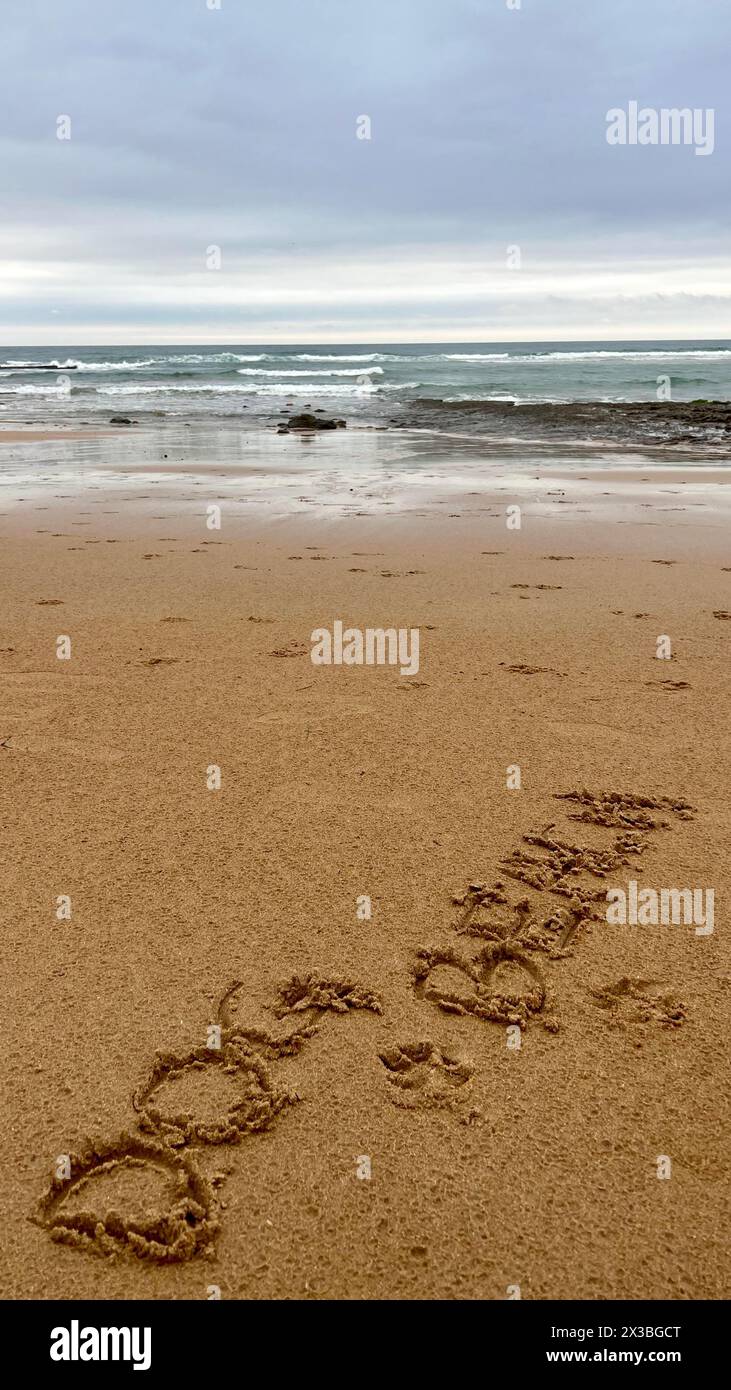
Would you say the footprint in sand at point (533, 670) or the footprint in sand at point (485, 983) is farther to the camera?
the footprint in sand at point (533, 670)

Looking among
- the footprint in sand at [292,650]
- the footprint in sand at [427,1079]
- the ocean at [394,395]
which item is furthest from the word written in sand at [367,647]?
the ocean at [394,395]

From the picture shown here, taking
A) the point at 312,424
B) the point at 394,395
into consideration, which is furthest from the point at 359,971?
the point at 394,395

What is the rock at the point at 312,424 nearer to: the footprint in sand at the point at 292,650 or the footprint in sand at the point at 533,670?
the footprint in sand at the point at 292,650

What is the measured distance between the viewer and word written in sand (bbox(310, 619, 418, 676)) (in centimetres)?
489

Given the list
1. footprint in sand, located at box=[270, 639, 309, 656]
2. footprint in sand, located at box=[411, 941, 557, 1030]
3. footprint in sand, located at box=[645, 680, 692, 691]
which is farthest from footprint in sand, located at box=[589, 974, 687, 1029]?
footprint in sand, located at box=[270, 639, 309, 656]

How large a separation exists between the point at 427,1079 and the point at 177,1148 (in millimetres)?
595

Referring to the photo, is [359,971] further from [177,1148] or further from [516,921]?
[177,1148]

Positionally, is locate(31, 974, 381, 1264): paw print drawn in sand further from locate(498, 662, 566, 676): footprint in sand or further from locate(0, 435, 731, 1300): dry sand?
locate(498, 662, 566, 676): footprint in sand

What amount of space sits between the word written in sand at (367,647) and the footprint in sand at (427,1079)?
273 cm

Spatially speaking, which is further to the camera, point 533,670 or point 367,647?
point 367,647

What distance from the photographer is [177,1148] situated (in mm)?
1907

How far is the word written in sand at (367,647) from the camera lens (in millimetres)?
4895

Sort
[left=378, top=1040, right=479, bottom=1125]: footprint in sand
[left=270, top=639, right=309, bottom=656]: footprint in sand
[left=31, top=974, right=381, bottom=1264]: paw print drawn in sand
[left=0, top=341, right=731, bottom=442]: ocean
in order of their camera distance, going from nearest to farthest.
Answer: [left=31, top=974, right=381, bottom=1264]: paw print drawn in sand < [left=378, top=1040, right=479, bottom=1125]: footprint in sand < [left=270, top=639, right=309, bottom=656]: footprint in sand < [left=0, top=341, right=731, bottom=442]: ocean
